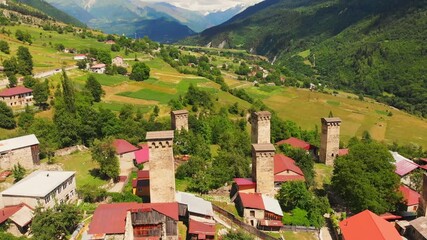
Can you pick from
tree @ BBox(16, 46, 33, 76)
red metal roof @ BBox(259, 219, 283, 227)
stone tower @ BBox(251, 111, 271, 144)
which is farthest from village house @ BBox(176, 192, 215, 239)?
tree @ BBox(16, 46, 33, 76)

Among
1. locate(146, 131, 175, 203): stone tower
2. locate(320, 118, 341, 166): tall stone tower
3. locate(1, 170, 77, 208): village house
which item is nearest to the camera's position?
locate(146, 131, 175, 203): stone tower

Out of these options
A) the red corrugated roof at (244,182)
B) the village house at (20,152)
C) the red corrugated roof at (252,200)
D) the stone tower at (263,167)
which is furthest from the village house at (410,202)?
the village house at (20,152)

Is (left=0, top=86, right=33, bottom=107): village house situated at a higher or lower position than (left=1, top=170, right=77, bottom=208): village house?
higher

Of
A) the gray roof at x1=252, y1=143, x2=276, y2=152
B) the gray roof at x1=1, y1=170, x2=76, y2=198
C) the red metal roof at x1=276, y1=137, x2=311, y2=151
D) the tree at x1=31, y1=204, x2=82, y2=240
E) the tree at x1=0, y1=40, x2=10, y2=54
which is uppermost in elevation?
the tree at x1=0, y1=40, x2=10, y2=54

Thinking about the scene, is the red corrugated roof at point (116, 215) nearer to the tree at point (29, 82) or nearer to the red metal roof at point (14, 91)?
the red metal roof at point (14, 91)

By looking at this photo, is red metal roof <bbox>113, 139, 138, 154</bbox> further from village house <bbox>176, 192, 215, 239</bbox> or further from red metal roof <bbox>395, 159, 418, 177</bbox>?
red metal roof <bbox>395, 159, 418, 177</bbox>

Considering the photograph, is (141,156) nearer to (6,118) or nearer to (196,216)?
(196,216)

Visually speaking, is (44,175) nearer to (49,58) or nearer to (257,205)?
(257,205)
